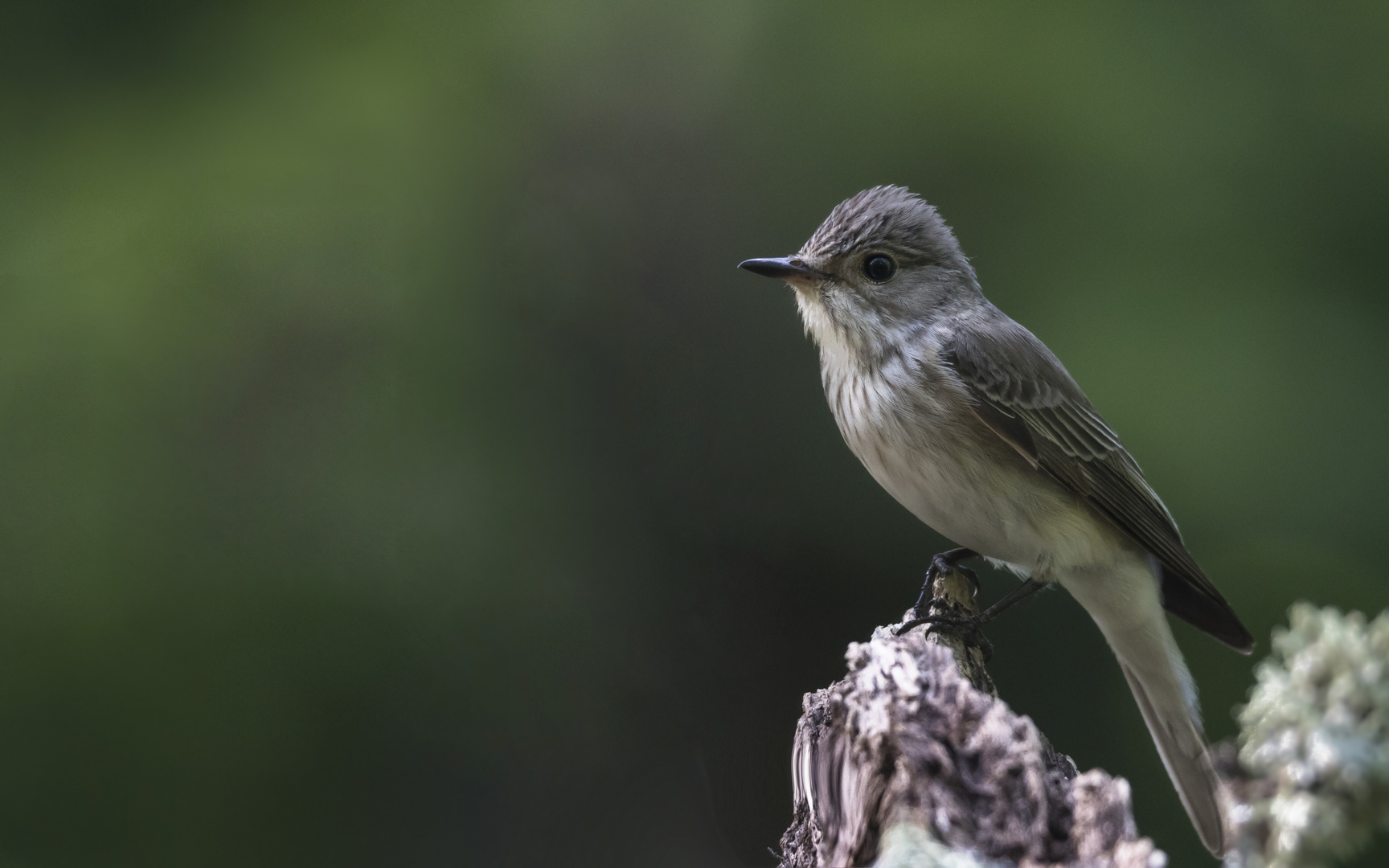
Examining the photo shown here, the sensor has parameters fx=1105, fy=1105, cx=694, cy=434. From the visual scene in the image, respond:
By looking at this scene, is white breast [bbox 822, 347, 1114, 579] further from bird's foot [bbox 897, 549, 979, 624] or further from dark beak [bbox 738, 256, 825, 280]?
dark beak [bbox 738, 256, 825, 280]

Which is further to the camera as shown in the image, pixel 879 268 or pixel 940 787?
pixel 879 268

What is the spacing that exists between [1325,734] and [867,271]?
2532mm

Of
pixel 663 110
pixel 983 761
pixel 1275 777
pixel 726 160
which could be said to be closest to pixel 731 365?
pixel 726 160

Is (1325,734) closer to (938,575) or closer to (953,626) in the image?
(953,626)

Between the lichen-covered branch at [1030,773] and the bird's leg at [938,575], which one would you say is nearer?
the lichen-covered branch at [1030,773]

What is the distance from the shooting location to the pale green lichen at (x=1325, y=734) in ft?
4.06

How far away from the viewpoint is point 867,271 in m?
3.62

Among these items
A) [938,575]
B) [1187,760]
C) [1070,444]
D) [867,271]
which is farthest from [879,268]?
[1187,760]

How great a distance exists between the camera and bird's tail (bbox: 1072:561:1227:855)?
3.34 m

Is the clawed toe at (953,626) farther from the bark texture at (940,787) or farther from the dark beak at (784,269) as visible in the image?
the dark beak at (784,269)

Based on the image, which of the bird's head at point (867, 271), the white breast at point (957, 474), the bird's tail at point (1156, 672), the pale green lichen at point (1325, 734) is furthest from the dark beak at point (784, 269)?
the pale green lichen at point (1325, 734)

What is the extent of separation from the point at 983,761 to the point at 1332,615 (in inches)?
27.9

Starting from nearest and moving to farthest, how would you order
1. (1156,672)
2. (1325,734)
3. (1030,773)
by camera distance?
(1325,734), (1030,773), (1156,672)

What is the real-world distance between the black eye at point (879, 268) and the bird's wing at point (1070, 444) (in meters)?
0.29
